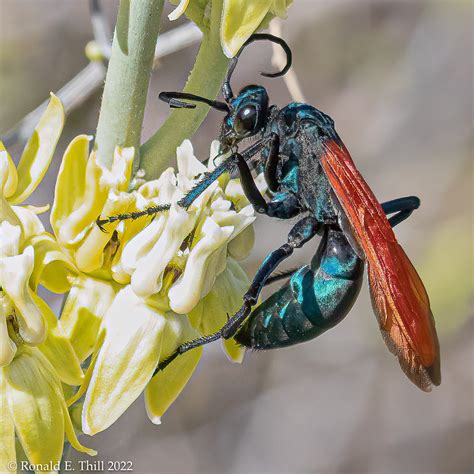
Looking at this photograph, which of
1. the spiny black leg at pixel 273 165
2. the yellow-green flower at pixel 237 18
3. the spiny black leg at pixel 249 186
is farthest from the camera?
the spiny black leg at pixel 273 165

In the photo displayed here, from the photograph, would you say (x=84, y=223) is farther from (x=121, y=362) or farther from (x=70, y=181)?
(x=121, y=362)

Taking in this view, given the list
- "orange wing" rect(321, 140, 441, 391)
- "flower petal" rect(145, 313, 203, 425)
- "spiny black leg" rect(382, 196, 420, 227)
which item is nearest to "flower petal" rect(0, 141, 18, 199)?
"flower petal" rect(145, 313, 203, 425)

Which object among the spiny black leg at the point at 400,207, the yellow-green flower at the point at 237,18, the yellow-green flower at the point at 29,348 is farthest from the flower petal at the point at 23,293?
the spiny black leg at the point at 400,207

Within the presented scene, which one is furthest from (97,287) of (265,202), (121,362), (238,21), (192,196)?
(238,21)

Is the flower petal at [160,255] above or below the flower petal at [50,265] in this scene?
below

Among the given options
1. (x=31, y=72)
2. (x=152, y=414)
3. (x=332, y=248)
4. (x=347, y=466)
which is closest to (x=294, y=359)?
(x=347, y=466)

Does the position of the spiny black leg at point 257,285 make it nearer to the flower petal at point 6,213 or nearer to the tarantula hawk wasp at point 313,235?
the tarantula hawk wasp at point 313,235

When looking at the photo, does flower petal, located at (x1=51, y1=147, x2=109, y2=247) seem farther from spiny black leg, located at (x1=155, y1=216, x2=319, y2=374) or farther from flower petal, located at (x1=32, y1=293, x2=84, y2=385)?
spiny black leg, located at (x1=155, y1=216, x2=319, y2=374)
